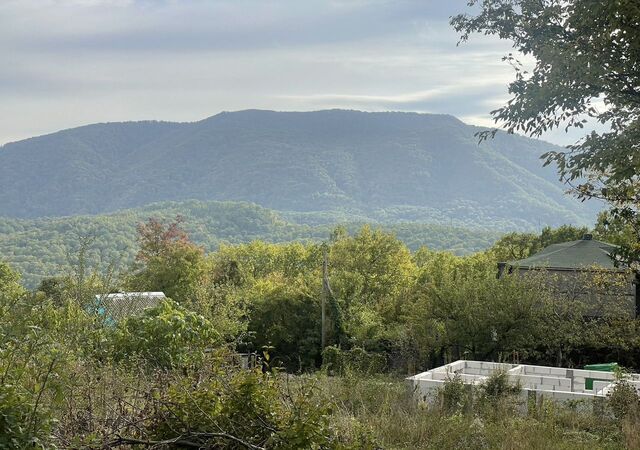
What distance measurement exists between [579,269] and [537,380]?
7.90m

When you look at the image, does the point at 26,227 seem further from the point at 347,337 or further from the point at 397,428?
the point at 397,428

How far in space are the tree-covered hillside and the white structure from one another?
152ft

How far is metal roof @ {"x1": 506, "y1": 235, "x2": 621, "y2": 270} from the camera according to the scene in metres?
21.4

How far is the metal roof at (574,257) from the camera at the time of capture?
21.4 m

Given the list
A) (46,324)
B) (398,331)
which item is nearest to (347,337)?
(398,331)

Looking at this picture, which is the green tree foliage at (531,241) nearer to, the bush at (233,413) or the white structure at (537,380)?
the white structure at (537,380)

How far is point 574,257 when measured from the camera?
21891 millimetres

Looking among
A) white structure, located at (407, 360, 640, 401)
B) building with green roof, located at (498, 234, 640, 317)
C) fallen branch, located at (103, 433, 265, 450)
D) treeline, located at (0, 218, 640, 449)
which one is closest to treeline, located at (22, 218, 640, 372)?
treeline, located at (0, 218, 640, 449)

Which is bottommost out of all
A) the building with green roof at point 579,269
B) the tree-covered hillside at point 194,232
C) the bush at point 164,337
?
the tree-covered hillside at point 194,232

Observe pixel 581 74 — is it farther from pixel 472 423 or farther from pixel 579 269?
pixel 579 269

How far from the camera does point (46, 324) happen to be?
964cm

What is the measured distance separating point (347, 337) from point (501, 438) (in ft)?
47.5

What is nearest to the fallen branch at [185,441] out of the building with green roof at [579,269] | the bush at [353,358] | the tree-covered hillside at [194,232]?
the bush at [353,358]

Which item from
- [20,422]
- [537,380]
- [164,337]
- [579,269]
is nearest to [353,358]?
[537,380]
